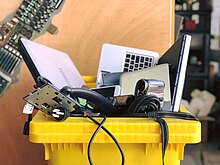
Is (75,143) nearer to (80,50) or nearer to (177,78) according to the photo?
(177,78)

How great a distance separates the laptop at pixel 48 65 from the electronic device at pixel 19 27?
18 centimetres

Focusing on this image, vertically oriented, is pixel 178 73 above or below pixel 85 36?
below

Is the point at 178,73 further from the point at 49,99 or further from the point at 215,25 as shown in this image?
the point at 215,25

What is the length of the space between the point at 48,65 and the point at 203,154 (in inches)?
84.2

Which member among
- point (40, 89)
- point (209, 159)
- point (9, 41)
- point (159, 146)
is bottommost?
point (209, 159)

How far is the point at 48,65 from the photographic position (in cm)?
79

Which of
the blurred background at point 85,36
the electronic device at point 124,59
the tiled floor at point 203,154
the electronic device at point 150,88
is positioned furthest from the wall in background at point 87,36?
the tiled floor at point 203,154

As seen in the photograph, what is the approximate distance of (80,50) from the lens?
3.68 ft

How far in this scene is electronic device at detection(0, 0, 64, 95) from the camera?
1066mm

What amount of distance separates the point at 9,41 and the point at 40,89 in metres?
0.55

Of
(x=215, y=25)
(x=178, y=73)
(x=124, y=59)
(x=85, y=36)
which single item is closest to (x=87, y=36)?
(x=85, y=36)

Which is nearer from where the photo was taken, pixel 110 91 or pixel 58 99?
pixel 58 99

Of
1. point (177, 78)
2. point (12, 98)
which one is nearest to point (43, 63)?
point (177, 78)

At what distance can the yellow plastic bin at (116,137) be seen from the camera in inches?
23.7
